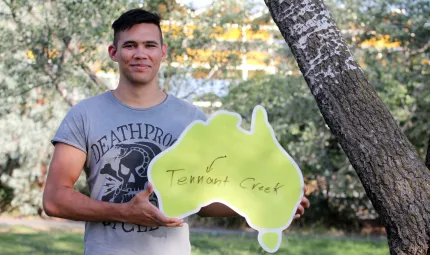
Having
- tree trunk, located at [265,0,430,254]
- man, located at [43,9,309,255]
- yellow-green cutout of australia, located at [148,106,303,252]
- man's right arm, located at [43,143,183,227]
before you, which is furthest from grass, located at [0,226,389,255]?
man's right arm, located at [43,143,183,227]

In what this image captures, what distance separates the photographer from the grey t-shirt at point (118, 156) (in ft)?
7.77

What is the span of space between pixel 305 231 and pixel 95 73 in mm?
4428

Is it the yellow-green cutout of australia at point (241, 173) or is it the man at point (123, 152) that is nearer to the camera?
the man at point (123, 152)

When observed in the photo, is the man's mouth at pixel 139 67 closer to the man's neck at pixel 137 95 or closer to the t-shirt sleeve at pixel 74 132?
the man's neck at pixel 137 95

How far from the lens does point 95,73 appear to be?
9742mm

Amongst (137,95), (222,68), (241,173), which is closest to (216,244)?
(222,68)

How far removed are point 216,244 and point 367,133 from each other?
21.4 feet

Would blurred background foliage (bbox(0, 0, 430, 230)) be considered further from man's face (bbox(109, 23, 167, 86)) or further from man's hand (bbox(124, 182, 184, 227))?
man's hand (bbox(124, 182, 184, 227))

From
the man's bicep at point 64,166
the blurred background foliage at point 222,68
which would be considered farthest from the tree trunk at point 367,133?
the blurred background foliage at point 222,68

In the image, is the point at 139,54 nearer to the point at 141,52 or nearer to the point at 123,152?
the point at 141,52

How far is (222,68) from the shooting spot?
984cm

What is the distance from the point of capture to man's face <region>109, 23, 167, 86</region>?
2432 mm

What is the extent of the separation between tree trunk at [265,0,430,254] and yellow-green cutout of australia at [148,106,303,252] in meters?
0.53

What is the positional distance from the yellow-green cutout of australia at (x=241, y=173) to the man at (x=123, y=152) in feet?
0.29
